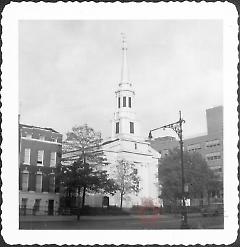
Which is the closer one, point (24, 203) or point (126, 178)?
point (24, 203)

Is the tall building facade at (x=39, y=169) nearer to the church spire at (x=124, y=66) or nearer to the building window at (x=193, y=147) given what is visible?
the church spire at (x=124, y=66)

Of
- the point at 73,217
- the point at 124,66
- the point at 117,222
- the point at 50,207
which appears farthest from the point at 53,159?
the point at 124,66

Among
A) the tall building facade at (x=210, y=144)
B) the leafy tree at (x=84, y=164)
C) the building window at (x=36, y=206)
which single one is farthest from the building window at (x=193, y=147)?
the building window at (x=36, y=206)

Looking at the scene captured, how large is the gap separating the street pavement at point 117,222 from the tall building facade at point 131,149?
15cm

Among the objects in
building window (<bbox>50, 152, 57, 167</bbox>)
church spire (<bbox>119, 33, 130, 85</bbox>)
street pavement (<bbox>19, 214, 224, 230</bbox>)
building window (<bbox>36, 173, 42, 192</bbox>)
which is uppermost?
church spire (<bbox>119, 33, 130, 85</bbox>)

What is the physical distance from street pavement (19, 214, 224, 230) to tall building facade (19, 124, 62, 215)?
3.2 inches

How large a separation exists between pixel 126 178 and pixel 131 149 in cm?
27

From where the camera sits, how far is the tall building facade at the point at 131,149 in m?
4.66

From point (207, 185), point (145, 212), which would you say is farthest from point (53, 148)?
point (207, 185)

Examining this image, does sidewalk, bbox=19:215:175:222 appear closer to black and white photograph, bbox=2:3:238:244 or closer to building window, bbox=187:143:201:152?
black and white photograph, bbox=2:3:238:244

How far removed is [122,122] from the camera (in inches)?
184

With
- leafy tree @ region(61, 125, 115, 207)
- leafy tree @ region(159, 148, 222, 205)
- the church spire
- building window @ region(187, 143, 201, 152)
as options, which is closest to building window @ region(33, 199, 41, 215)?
leafy tree @ region(61, 125, 115, 207)

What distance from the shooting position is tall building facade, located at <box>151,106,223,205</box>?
4.59 m

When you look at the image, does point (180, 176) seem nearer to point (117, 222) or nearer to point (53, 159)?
point (117, 222)
